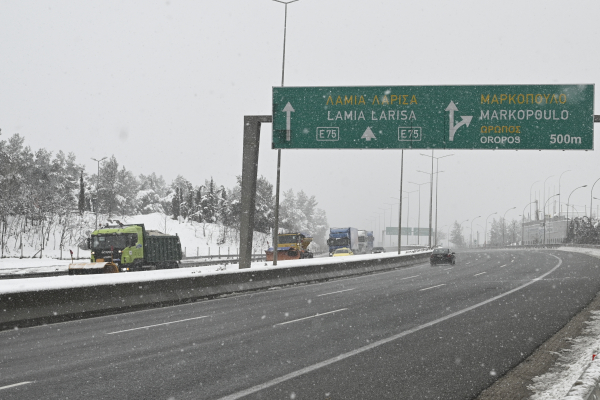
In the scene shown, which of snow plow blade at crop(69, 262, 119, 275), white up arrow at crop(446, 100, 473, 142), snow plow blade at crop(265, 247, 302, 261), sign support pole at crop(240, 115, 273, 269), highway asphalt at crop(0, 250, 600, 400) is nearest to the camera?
highway asphalt at crop(0, 250, 600, 400)

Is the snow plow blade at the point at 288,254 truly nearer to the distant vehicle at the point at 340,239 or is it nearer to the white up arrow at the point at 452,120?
the distant vehicle at the point at 340,239

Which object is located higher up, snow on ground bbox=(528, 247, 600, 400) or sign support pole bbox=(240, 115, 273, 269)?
sign support pole bbox=(240, 115, 273, 269)

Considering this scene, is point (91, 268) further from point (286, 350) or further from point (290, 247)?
point (290, 247)

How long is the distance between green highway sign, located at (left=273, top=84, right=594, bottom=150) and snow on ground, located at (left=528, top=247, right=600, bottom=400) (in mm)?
12683

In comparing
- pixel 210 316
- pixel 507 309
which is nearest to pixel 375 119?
pixel 507 309

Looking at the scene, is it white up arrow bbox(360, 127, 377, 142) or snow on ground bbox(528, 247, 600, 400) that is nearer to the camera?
snow on ground bbox(528, 247, 600, 400)

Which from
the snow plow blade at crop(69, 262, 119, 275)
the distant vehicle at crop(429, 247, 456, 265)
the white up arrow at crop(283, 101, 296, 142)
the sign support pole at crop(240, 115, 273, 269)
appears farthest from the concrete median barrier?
the distant vehicle at crop(429, 247, 456, 265)

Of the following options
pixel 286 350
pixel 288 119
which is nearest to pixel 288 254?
pixel 288 119

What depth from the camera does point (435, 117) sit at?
24047 mm

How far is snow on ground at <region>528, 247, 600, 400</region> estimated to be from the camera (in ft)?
20.9

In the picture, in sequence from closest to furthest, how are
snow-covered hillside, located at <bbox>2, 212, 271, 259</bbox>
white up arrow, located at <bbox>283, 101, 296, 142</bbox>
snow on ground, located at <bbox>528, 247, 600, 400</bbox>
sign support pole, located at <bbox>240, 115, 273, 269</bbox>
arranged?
snow on ground, located at <bbox>528, 247, 600, 400</bbox>, sign support pole, located at <bbox>240, 115, 273, 269</bbox>, white up arrow, located at <bbox>283, 101, 296, 142</bbox>, snow-covered hillside, located at <bbox>2, 212, 271, 259</bbox>

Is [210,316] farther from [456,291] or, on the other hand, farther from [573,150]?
[573,150]

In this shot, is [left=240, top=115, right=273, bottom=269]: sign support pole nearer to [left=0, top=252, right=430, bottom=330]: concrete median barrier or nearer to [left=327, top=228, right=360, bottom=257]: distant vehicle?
[left=0, top=252, right=430, bottom=330]: concrete median barrier

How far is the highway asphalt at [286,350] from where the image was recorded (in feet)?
23.9
